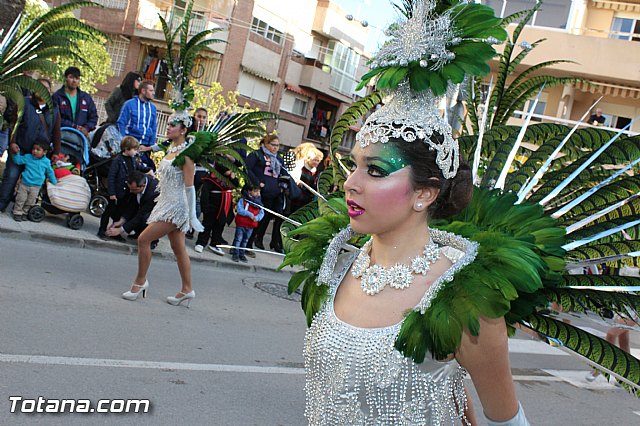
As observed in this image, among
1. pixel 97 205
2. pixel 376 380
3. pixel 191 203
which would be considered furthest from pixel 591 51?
pixel 376 380

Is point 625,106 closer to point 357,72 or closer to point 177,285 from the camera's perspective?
point 177,285

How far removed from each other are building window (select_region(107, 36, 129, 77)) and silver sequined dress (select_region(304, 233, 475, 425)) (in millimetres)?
36055

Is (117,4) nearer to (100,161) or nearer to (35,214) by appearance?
(100,161)

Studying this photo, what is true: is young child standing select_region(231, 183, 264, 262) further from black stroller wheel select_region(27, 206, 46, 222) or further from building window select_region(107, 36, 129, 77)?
building window select_region(107, 36, 129, 77)

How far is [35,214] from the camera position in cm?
971

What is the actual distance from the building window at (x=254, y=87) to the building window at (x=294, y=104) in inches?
90.1

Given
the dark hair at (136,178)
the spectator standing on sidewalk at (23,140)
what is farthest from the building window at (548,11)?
the spectator standing on sidewalk at (23,140)

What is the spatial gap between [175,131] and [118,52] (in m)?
31.2

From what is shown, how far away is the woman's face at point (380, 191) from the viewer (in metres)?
2.35

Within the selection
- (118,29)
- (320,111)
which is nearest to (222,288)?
(118,29)

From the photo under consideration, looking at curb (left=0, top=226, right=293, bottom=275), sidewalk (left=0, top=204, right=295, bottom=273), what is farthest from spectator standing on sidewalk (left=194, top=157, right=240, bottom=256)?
curb (left=0, top=226, right=293, bottom=275)

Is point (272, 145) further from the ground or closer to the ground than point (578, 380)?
further from the ground

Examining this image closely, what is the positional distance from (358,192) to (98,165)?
368 inches

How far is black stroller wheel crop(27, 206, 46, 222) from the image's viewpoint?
968 centimetres
